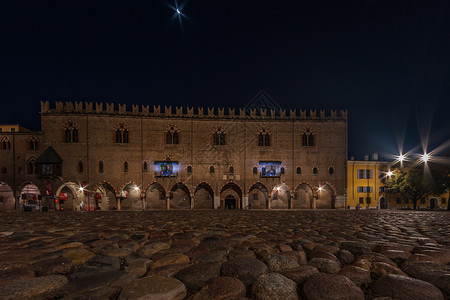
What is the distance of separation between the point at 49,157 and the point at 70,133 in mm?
3286

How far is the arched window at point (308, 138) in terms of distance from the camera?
91.5 ft

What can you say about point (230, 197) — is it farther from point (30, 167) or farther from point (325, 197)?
point (30, 167)

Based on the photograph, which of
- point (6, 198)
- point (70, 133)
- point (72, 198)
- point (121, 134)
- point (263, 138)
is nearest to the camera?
point (70, 133)

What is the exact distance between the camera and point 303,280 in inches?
73.5

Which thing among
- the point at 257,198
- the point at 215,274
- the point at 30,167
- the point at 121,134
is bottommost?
the point at 257,198

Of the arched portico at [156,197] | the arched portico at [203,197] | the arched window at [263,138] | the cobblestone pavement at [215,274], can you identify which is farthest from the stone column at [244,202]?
the cobblestone pavement at [215,274]

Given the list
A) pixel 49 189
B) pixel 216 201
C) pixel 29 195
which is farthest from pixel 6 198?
pixel 216 201

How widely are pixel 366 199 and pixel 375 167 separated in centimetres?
472

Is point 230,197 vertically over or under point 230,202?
over

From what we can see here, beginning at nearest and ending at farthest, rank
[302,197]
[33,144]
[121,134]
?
[121,134] → [33,144] → [302,197]

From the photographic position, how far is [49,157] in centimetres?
2377

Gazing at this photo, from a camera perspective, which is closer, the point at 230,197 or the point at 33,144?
the point at 33,144

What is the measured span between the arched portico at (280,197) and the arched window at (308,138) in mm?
6244

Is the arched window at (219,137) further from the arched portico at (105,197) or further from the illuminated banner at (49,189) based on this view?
the illuminated banner at (49,189)
